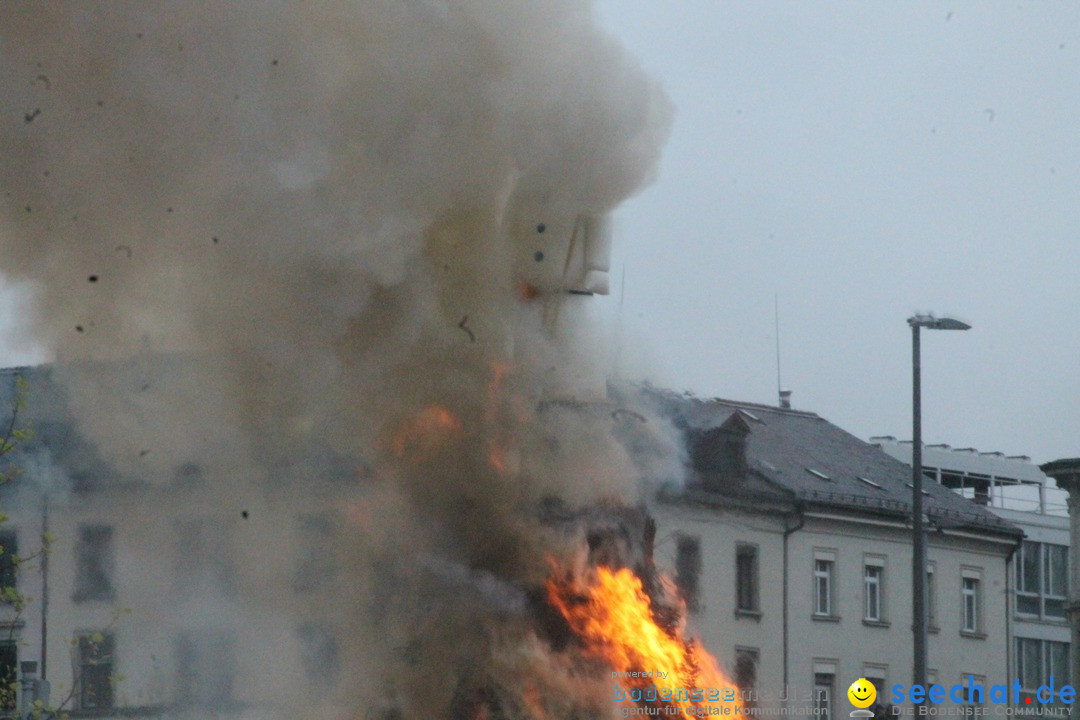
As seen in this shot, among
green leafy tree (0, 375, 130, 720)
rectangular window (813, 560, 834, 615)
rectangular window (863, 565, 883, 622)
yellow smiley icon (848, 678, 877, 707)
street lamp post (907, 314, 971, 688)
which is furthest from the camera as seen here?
rectangular window (863, 565, 883, 622)

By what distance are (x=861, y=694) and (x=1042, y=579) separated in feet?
62.2

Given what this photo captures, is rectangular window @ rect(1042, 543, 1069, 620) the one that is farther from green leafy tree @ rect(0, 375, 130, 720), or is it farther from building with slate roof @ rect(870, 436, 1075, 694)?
green leafy tree @ rect(0, 375, 130, 720)

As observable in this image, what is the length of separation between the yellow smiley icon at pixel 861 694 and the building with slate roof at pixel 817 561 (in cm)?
76

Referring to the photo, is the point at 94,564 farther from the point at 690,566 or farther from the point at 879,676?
the point at 879,676

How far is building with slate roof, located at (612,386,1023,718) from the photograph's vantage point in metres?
42.1

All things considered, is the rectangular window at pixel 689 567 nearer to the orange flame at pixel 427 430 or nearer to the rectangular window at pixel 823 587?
the rectangular window at pixel 823 587

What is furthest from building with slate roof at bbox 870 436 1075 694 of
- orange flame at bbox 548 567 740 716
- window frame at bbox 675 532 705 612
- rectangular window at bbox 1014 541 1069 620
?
orange flame at bbox 548 567 740 716

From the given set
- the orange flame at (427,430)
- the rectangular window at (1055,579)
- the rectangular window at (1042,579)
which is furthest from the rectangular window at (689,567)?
the rectangular window at (1055,579)

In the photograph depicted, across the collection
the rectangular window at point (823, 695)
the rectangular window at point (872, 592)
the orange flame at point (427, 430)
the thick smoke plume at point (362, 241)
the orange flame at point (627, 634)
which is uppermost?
the thick smoke plume at point (362, 241)

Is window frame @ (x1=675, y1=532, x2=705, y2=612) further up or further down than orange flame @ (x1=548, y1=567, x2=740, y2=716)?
further up

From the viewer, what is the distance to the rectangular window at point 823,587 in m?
46.1

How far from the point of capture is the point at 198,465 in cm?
2453

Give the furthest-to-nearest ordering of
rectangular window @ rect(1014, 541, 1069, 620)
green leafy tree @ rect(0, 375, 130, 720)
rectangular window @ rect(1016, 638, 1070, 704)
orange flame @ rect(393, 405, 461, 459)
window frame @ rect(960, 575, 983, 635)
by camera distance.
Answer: rectangular window @ rect(1014, 541, 1069, 620), rectangular window @ rect(1016, 638, 1070, 704), window frame @ rect(960, 575, 983, 635), green leafy tree @ rect(0, 375, 130, 720), orange flame @ rect(393, 405, 461, 459)

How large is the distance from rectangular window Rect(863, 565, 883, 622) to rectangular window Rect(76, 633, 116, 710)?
66.5 ft
